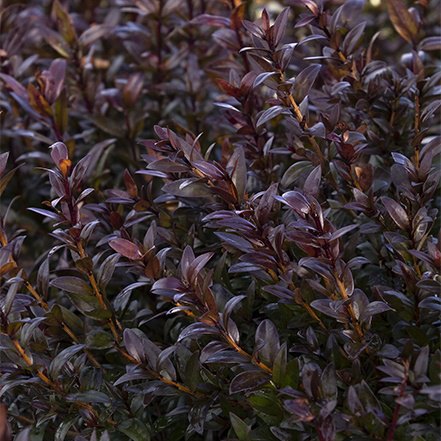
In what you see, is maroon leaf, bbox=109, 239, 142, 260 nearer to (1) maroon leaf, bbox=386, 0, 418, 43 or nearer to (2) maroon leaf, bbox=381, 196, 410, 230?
(2) maroon leaf, bbox=381, 196, 410, 230

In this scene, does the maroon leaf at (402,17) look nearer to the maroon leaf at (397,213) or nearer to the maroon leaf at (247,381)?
the maroon leaf at (397,213)

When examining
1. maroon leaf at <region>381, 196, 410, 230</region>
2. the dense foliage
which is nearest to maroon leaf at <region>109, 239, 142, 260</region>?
the dense foliage

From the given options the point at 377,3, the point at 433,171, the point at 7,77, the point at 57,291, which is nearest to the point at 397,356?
the point at 433,171

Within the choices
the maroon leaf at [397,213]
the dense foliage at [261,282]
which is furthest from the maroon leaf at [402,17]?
the maroon leaf at [397,213]

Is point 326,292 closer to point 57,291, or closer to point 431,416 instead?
point 431,416

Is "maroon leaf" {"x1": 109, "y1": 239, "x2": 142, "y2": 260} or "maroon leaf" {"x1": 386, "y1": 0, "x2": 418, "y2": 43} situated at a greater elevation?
"maroon leaf" {"x1": 386, "y1": 0, "x2": 418, "y2": 43}

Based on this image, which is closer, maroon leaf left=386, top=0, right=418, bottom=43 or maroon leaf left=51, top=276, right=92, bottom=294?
maroon leaf left=51, top=276, right=92, bottom=294

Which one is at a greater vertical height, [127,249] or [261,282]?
[127,249]

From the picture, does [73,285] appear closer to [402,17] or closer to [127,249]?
[127,249]

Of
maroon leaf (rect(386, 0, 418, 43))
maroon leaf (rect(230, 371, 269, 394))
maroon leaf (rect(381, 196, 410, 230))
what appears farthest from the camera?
maroon leaf (rect(386, 0, 418, 43))

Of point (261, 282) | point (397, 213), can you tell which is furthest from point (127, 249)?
point (397, 213)

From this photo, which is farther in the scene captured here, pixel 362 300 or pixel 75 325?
pixel 75 325
